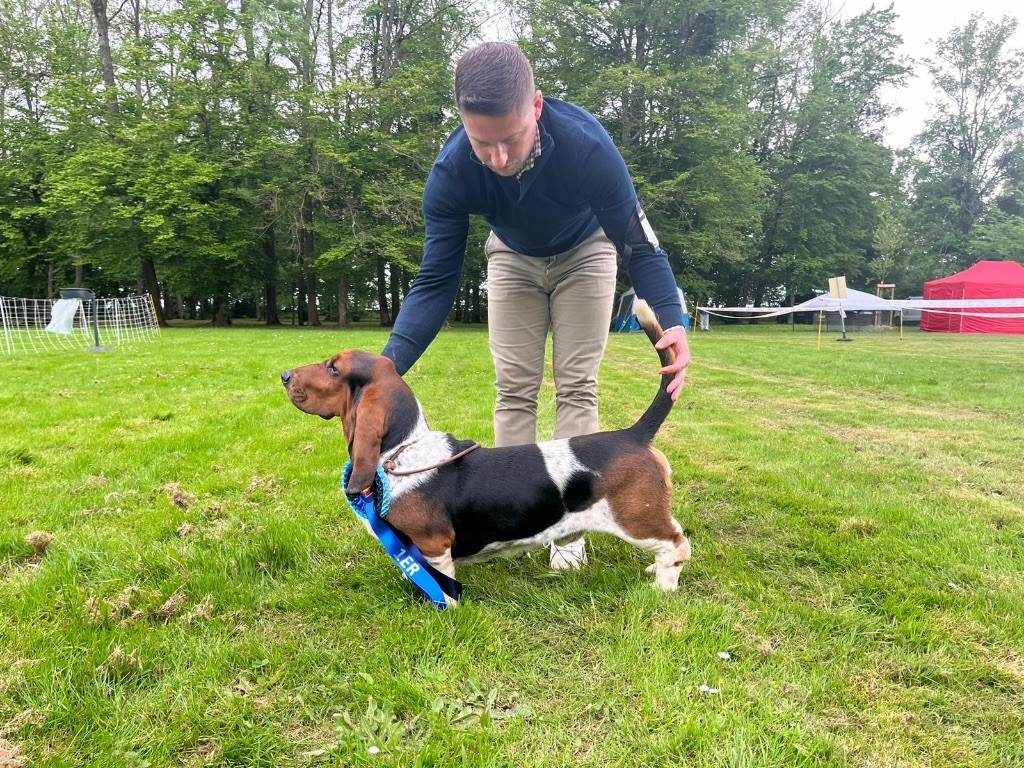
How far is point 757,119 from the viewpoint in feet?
116

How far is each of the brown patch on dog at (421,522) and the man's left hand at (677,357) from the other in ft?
4.51

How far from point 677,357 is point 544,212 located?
3.66 feet

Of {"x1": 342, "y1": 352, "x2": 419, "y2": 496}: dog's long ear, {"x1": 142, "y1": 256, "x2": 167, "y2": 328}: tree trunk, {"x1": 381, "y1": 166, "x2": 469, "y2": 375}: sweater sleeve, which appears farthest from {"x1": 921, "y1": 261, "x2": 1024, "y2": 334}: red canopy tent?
{"x1": 142, "y1": 256, "x2": 167, "y2": 328}: tree trunk

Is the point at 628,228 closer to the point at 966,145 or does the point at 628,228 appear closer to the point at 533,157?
the point at 533,157

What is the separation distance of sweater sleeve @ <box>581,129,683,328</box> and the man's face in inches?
15.0

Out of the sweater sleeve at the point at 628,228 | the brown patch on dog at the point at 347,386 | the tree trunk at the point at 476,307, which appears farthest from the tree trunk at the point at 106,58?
the sweater sleeve at the point at 628,228

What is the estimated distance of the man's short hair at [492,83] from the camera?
2.57 m

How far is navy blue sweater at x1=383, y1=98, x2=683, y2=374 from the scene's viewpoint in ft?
10.3

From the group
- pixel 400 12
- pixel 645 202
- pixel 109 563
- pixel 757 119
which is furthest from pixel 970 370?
pixel 400 12

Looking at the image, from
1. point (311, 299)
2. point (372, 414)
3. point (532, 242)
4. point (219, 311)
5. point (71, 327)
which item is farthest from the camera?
point (311, 299)

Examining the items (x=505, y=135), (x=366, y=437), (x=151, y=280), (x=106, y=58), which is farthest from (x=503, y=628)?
(x=106, y=58)

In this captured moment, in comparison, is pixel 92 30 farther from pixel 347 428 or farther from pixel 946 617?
pixel 946 617

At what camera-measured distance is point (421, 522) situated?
2861mm

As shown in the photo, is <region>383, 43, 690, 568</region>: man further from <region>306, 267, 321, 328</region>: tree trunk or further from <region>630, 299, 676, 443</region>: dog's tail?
<region>306, 267, 321, 328</region>: tree trunk
